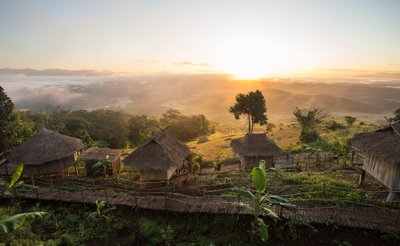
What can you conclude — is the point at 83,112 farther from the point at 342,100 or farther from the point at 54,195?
the point at 342,100

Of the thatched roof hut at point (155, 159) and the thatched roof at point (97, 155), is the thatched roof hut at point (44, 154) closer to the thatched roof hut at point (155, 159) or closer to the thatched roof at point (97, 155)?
the thatched roof at point (97, 155)

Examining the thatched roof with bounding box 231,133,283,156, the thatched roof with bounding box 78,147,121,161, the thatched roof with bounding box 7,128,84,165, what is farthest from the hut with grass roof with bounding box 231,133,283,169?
the thatched roof with bounding box 7,128,84,165

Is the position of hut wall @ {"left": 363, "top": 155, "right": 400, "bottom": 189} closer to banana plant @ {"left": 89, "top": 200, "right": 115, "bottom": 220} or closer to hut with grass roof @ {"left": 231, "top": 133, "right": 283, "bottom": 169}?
hut with grass roof @ {"left": 231, "top": 133, "right": 283, "bottom": 169}

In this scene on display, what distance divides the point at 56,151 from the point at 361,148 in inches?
902

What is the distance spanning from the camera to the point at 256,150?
912 inches

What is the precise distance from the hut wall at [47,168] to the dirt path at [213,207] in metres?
5.05

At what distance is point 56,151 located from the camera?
2089cm

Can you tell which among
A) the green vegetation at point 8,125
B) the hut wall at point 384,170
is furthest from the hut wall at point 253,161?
the green vegetation at point 8,125

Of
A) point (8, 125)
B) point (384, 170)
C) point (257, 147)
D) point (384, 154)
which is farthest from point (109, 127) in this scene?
point (384, 154)

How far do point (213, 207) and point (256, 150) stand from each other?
12.0m

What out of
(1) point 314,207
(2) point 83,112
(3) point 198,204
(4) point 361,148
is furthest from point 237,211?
(2) point 83,112

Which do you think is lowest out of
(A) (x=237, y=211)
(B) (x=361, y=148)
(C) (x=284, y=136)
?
(C) (x=284, y=136)

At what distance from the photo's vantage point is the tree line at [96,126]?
24734 mm

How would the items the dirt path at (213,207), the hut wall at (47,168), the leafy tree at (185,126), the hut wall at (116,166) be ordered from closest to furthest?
the dirt path at (213,207) < the hut wall at (47,168) < the hut wall at (116,166) < the leafy tree at (185,126)
